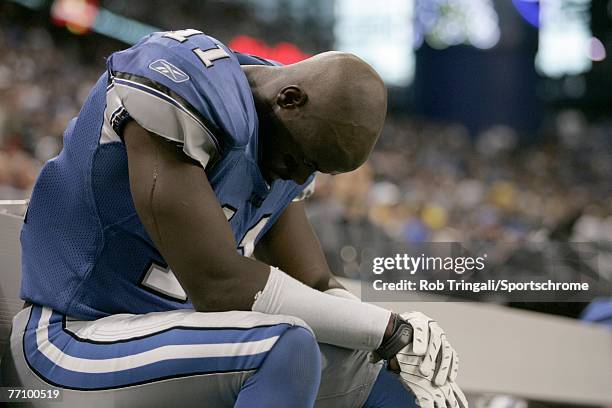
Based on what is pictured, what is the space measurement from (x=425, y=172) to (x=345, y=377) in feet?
28.5

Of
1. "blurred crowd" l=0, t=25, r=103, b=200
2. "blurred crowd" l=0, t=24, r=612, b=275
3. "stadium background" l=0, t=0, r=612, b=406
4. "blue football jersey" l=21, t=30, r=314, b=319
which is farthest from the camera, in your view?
"stadium background" l=0, t=0, r=612, b=406

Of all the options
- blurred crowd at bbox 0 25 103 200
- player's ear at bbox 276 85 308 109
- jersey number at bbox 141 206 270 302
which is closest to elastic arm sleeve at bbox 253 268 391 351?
jersey number at bbox 141 206 270 302

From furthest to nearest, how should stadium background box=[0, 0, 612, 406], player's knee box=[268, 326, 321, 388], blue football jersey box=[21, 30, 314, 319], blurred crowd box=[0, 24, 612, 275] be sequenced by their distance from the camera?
stadium background box=[0, 0, 612, 406] → blurred crowd box=[0, 24, 612, 275] → blue football jersey box=[21, 30, 314, 319] → player's knee box=[268, 326, 321, 388]

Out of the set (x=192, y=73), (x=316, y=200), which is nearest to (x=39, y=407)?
(x=192, y=73)

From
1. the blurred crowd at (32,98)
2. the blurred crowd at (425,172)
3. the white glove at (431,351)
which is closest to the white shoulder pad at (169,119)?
the white glove at (431,351)

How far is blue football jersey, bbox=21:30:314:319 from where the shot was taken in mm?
1137

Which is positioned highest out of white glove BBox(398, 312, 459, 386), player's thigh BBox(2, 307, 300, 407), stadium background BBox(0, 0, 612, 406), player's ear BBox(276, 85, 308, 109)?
stadium background BBox(0, 0, 612, 406)

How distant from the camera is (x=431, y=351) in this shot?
1193 millimetres

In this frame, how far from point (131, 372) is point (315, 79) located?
500 millimetres

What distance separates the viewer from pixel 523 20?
12.9m

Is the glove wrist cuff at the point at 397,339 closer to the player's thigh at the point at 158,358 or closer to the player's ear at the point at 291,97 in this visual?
the player's thigh at the point at 158,358

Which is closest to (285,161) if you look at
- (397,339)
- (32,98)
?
(397,339)

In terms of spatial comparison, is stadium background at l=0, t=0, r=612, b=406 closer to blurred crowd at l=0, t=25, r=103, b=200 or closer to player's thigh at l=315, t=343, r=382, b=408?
blurred crowd at l=0, t=25, r=103, b=200

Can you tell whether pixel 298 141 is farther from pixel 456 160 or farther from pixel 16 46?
pixel 456 160
